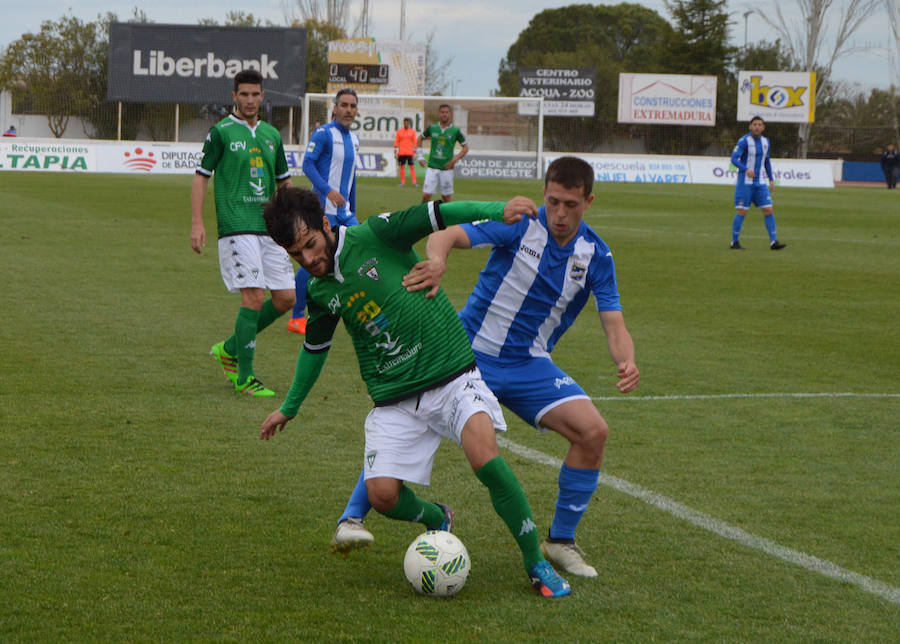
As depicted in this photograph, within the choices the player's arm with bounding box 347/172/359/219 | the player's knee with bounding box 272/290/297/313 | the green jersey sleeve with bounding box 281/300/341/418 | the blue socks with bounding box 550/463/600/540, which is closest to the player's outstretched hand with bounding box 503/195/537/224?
the green jersey sleeve with bounding box 281/300/341/418

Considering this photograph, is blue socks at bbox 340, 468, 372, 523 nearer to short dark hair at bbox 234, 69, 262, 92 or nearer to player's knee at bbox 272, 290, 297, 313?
player's knee at bbox 272, 290, 297, 313

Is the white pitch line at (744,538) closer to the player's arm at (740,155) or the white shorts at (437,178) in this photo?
the player's arm at (740,155)

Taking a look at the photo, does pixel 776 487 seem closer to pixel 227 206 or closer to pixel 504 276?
pixel 504 276

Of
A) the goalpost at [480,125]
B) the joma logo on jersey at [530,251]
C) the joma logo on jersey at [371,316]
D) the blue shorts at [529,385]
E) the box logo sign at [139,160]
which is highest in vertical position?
the goalpost at [480,125]

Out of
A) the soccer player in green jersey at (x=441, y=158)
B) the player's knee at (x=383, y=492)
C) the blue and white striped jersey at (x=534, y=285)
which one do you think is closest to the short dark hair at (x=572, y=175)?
the blue and white striped jersey at (x=534, y=285)

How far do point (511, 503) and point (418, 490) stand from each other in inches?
54.4

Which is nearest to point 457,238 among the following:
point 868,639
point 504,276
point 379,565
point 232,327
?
point 504,276

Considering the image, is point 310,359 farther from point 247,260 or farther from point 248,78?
point 248,78

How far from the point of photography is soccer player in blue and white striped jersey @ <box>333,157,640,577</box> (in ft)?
13.6

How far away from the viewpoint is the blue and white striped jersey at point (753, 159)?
57.4ft

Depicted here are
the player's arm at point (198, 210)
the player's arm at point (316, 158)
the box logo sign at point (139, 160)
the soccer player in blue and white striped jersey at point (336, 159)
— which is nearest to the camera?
the player's arm at point (198, 210)

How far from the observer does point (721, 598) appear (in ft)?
12.8

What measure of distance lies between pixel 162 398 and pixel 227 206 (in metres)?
1.38

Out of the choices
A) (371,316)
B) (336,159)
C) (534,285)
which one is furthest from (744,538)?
(336,159)
